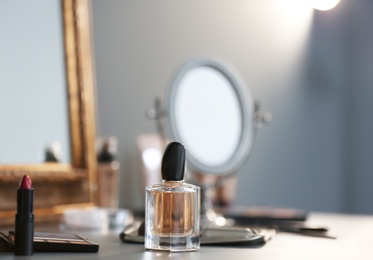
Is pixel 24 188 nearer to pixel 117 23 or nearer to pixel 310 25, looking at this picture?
pixel 117 23

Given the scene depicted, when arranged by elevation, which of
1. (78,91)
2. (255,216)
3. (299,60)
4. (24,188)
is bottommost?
(255,216)

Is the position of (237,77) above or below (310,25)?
below

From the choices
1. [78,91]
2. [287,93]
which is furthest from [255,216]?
[287,93]

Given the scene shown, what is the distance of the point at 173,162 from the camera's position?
959 mm

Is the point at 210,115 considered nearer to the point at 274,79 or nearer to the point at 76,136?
the point at 76,136

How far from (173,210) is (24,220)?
0.23m

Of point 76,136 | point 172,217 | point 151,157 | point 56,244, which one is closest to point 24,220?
point 56,244

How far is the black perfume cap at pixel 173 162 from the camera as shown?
954mm

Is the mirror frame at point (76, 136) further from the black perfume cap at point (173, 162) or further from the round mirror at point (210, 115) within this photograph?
the black perfume cap at point (173, 162)

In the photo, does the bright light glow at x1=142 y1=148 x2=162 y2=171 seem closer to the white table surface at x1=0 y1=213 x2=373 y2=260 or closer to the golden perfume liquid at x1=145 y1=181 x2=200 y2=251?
the white table surface at x1=0 y1=213 x2=373 y2=260

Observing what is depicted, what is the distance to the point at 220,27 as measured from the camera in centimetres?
209

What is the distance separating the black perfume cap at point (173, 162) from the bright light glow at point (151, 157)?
85cm

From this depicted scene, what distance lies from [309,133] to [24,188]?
205 centimetres

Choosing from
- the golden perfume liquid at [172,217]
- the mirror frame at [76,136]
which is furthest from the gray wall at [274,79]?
the golden perfume liquid at [172,217]
